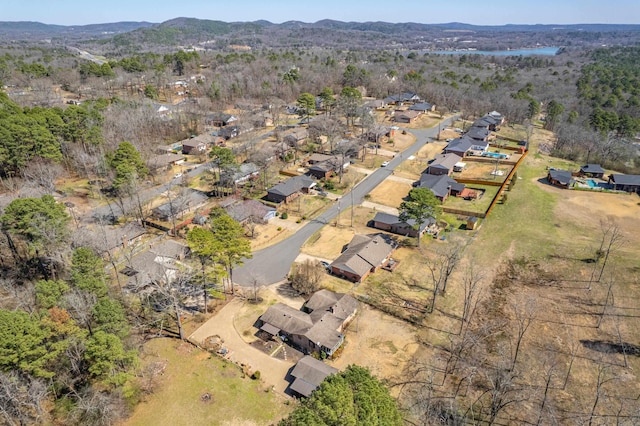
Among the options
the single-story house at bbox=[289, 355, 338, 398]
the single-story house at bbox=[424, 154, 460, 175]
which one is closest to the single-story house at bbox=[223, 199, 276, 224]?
the single-story house at bbox=[289, 355, 338, 398]

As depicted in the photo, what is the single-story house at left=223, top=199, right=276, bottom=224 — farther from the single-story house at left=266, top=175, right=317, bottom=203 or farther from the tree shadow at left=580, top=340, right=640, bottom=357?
the tree shadow at left=580, top=340, right=640, bottom=357

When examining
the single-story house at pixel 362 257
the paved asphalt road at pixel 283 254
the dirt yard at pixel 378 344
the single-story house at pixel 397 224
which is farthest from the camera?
the single-story house at pixel 397 224

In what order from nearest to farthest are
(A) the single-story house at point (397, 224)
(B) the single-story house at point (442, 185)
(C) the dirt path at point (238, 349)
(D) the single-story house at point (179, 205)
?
(C) the dirt path at point (238, 349)
(A) the single-story house at point (397, 224)
(D) the single-story house at point (179, 205)
(B) the single-story house at point (442, 185)

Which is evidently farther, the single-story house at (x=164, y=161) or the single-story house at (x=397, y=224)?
the single-story house at (x=164, y=161)

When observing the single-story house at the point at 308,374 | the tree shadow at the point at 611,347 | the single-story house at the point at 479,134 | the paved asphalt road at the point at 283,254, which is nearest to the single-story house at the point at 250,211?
the paved asphalt road at the point at 283,254

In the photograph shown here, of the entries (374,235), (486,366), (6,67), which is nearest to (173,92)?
(6,67)

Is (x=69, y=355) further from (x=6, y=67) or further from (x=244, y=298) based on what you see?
(x=6, y=67)

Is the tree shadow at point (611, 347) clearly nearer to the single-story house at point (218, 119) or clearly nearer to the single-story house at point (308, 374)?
the single-story house at point (308, 374)

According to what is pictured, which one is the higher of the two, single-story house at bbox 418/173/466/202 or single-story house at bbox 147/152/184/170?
single-story house at bbox 147/152/184/170
